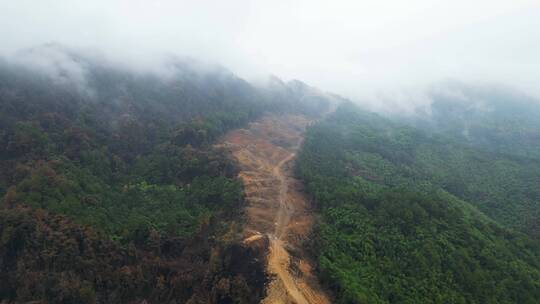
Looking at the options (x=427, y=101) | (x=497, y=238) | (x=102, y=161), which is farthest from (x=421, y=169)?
(x=427, y=101)

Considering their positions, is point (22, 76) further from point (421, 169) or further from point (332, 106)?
point (332, 106)

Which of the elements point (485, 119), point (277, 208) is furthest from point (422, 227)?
point (485, 119)

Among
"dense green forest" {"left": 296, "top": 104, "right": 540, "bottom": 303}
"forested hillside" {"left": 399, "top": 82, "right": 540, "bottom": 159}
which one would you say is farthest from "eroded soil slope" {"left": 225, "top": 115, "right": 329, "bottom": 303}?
"forested hillside" {"left": 399, "top": 82, "right": 540, "bottom": 159}

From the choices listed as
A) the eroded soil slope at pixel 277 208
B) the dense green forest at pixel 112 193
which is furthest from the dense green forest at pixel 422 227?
the dense green forest at pixel 112 193

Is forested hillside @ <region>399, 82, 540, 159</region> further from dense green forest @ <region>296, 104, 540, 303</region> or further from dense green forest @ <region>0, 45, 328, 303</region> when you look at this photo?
dense green forest @ <region>0, 45, 328, 303</region>

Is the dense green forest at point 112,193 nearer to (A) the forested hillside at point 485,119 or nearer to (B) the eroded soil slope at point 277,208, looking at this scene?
(B) the eroded soil slope at point 277,208
